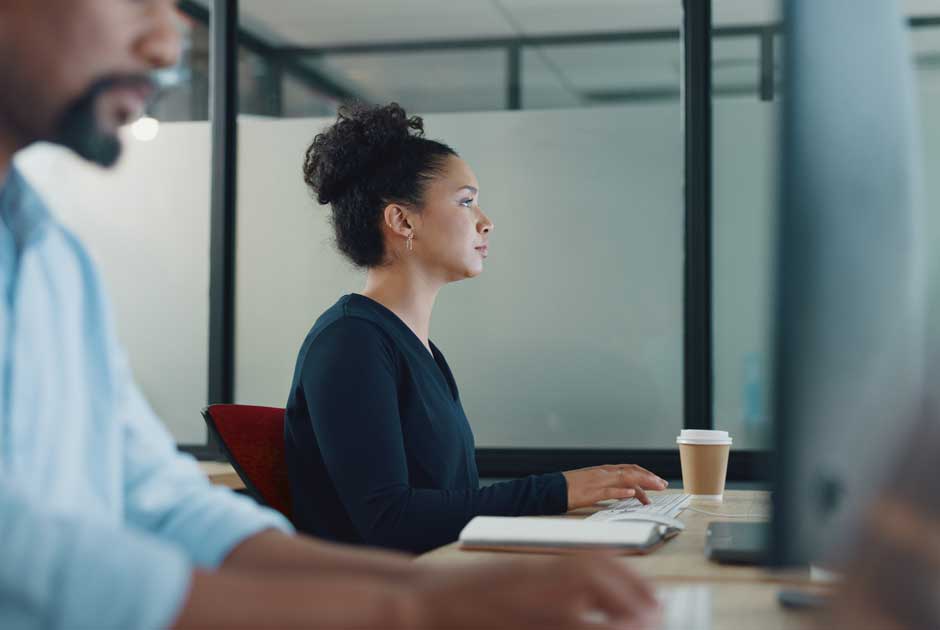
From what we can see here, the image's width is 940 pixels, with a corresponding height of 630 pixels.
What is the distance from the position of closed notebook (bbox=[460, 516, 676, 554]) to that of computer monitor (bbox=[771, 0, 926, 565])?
1.72ft

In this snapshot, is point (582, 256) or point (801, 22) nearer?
point (801, 22)

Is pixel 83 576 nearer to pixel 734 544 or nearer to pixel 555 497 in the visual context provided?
pixel 734 544

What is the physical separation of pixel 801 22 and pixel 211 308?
9.67ft

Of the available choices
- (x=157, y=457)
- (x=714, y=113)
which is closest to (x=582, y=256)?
(x=714, y=113)

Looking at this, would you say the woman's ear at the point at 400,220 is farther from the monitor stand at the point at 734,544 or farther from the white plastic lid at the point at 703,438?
the monitor stand at the point at 734,544

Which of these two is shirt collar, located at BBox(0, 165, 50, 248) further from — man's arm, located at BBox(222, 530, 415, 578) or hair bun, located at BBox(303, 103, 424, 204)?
hair bun, located at BBox(303, 103, 424, 204)

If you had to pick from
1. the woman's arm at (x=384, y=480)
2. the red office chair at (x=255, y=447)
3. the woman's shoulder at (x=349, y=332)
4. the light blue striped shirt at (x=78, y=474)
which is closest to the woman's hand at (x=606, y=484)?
the woman's arm at (x=384, y=480)

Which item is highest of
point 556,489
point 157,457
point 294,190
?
point 294,190

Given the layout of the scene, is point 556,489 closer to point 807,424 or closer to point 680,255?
point 807,424

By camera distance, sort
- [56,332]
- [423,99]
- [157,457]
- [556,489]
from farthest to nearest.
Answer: [423,99], [556,489], [157,457], [56,332]

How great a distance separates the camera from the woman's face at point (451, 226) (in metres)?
2.08

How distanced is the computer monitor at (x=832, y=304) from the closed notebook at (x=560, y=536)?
0.53m

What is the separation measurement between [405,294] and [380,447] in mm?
Answer: 485

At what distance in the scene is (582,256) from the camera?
10.4 ft
